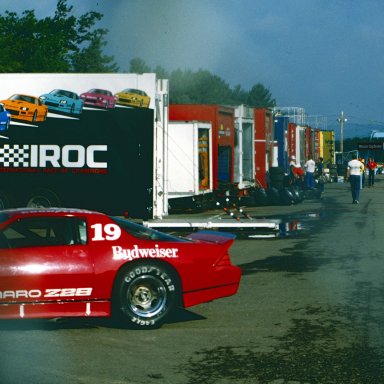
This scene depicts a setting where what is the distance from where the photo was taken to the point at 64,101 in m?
20.8

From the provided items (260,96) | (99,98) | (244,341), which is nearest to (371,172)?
(99,98)

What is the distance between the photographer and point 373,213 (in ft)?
89.2

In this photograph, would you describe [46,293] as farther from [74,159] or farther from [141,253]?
[74,159]

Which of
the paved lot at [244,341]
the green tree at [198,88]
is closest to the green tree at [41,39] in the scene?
the paved lot at [244,341]

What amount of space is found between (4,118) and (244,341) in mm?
13423

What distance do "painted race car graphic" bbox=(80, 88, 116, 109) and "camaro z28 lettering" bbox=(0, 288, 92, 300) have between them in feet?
39.8

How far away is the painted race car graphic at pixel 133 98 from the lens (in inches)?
806

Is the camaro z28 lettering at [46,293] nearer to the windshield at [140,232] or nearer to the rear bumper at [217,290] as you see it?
the windshield at [140,232]

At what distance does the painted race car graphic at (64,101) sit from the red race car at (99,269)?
37.9ft

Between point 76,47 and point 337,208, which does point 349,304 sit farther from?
point 76,47

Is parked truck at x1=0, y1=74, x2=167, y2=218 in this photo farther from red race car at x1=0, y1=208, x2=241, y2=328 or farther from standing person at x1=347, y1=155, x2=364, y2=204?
standing person at x1=347, y1=155, x2=364, y2=204

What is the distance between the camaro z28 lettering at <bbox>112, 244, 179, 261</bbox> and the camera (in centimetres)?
916

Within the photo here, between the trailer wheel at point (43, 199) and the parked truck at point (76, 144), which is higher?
the parked truck at point (76, 144)

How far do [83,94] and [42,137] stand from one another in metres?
1.31
